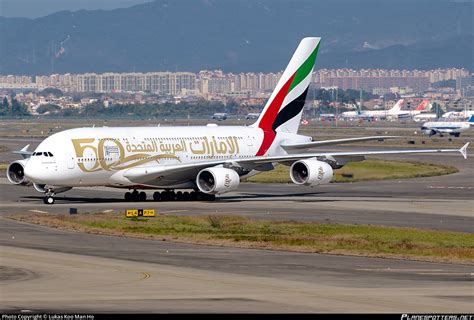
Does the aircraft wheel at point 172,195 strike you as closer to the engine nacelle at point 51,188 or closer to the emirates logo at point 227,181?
the emirates logo at point 227,181

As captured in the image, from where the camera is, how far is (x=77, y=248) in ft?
160

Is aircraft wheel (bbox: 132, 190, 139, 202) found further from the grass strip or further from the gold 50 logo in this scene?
the grass strip

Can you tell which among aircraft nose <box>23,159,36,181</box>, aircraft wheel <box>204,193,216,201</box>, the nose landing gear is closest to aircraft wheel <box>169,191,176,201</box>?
the nose landing gear

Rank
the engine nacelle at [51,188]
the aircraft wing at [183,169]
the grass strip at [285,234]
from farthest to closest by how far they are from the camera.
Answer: the engine nacelle at [51,188] < the aircraft wing at [183,169] < the grass strip at [285,234]

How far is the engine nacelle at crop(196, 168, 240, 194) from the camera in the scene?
70.9 meters

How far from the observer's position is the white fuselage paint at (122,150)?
227 ft

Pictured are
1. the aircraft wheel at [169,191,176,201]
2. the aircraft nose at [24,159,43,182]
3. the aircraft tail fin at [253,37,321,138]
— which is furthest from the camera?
the aircraft tail fin at [253,37,321,138]

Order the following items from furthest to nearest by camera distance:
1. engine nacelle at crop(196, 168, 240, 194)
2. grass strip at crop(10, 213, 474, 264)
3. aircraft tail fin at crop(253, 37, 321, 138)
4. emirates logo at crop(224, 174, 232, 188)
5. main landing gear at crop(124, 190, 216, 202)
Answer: aircraft tail fin at crop(253, 37, 321, 138)
main landing gear at crop(124, 190, 216, 202)
emirates logo at crop(224, 174, 232, 188)
engine nacelle at crop(196, 168, 240, 194)
grass strip at crop(10, 213, 474, 264)

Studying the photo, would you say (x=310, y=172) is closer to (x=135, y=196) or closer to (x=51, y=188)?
(x=135, y=196)

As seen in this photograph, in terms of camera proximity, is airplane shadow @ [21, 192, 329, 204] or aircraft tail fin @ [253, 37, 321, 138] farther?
aircraft tail fin @ [253, 37, 321, 138]

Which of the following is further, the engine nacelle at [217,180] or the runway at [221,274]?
the engine nacelle at [217,180]

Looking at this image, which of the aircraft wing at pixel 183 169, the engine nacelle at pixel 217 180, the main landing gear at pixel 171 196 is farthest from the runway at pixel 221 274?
the main landing gear at pixel 171 196

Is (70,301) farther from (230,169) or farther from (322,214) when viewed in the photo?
(230,169)

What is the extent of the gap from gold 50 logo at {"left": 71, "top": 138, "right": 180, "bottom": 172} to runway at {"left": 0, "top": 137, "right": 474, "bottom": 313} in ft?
10.2
